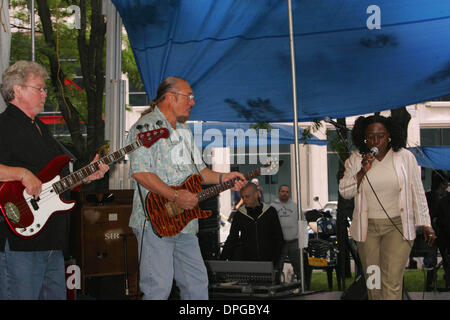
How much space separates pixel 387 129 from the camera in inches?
198

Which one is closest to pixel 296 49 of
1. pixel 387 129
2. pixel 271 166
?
pixel 387 129

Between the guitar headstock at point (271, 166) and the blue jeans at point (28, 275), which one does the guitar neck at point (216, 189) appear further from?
the blue jeans at point (28, 275)

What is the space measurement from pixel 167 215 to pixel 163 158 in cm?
40

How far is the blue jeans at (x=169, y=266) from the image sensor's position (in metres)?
3.66

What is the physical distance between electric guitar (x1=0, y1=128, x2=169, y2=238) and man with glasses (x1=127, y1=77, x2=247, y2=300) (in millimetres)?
76

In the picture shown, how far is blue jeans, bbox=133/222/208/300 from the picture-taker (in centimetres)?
366

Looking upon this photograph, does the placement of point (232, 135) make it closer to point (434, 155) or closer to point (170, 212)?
point (434, 155)

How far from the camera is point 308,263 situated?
377 inches

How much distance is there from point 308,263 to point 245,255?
226 centimetres

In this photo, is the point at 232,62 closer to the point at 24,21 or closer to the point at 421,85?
the point at 421,85

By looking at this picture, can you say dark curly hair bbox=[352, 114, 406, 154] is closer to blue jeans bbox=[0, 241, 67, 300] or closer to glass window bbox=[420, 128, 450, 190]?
blue jeans bbox=[0, 241, 67, 300]

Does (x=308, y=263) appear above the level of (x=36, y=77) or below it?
below
